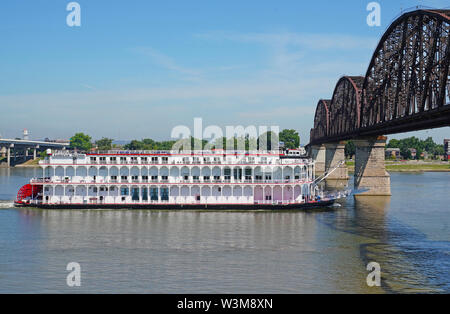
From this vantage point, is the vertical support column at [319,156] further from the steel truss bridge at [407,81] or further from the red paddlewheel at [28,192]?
the red paddlewheel at [28,192]

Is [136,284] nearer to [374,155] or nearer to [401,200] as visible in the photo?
[401,200]

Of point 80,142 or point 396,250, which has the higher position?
point 80,142

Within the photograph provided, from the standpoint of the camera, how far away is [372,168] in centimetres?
7031

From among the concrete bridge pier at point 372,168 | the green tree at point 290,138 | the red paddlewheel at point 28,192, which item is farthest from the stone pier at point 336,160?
the green tree at point 290,138

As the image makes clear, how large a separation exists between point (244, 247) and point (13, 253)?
16.0 m

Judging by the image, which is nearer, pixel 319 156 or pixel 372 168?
pixel 372 168

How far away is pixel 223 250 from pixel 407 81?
3132cm

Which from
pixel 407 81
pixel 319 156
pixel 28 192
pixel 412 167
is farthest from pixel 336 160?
pixel 28 192

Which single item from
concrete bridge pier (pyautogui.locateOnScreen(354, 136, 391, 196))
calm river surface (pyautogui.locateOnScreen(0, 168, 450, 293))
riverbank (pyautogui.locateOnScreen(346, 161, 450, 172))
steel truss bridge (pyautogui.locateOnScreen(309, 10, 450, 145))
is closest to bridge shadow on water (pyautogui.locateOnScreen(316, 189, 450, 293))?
calm river surface (pyautogui.locateOnScreen(0, 168, 450, 293))

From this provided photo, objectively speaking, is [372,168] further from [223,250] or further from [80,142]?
[80,142]

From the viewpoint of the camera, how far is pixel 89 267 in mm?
29109

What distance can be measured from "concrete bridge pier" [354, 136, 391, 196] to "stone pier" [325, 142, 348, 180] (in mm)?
28131
